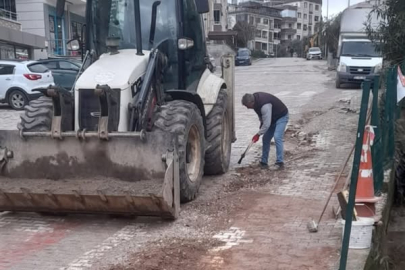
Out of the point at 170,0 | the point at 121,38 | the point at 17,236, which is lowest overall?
the point at 17,236

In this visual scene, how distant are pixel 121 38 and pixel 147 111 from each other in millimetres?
1342

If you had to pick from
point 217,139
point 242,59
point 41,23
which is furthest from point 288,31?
point 217,139

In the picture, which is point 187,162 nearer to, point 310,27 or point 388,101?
point 388,101

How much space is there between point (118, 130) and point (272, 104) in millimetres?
3376

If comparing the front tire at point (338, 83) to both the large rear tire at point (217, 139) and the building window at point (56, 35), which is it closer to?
the large rear tire at point (217, 139)

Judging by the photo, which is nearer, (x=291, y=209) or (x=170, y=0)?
(x=291, y=209)

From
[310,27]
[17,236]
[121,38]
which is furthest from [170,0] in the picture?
[310,27]

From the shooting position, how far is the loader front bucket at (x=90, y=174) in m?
5.73

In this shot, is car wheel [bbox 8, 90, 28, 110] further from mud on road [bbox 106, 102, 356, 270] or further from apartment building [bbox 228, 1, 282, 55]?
apartment building [bbox 228, 1, 282, 55]

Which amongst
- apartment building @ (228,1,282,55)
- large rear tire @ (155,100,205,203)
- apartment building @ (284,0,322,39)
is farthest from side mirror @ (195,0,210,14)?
apartment building @ (284,0,322,39)

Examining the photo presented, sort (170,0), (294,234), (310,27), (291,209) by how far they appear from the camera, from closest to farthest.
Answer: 1. (294,234)
2. (291,209)
3. (170,0)
4. (310,27)

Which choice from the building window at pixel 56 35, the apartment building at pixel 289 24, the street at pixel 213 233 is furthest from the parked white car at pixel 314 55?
the apartment building at pixel 289 24

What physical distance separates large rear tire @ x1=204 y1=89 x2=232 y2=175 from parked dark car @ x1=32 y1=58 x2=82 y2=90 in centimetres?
1065

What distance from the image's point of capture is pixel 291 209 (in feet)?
21.8
